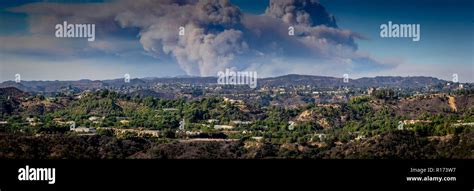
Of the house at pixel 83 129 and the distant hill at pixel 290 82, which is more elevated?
the distant hill at pixel 290 82

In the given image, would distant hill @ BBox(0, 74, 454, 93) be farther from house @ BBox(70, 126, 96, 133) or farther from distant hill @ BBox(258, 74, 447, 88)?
house @ BBox(70, 126, 96, 133)

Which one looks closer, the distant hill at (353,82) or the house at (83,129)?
the house at (83,129)

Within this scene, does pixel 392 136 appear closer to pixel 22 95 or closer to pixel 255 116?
pixel 255 116

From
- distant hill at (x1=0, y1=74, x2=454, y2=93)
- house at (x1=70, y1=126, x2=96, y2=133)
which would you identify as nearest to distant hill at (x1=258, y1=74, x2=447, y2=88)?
distant hill at (x1=0, y1=74, x2=454, y2=93)

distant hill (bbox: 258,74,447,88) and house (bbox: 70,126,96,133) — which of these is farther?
distant hill (bbox: 258,74,447,88)

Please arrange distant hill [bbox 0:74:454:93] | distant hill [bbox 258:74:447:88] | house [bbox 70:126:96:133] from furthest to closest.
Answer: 1. distant hill [bbox 258:74:447:88]
2. distant hill [bbox 0:74:454:93]
3. house [bbox 70:126:96:133]

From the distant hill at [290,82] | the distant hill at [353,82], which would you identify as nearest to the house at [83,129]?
the distant hill at [290,82]

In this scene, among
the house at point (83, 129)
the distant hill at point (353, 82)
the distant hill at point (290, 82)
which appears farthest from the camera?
the distant hill at point (353, 82)

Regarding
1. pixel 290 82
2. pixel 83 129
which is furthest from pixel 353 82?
pixel 83 129

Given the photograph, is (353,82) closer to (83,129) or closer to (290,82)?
(290,82)

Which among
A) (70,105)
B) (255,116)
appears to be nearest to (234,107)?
(255,116)

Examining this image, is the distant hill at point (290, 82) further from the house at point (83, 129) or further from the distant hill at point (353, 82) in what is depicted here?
the house at point (83, 129)

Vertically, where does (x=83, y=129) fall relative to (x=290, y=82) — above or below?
below
